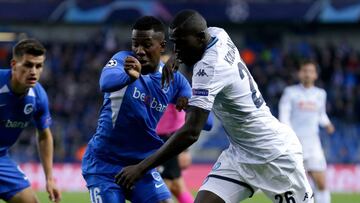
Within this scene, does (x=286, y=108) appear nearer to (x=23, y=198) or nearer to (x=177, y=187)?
(x=177, y=187)

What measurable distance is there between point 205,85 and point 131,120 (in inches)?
43.4

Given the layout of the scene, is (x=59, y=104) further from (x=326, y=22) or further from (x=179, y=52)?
(x=179, y=52)

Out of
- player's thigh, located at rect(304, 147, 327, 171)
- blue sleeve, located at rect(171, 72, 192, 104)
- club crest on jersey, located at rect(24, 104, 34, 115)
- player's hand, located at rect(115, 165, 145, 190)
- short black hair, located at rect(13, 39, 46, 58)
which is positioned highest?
short black hair, located at rect(13, 39, 46, 58)

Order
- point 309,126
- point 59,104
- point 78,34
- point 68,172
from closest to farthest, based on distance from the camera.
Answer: point 309,126 → point 68,172 → point 59,104 → point 78,34

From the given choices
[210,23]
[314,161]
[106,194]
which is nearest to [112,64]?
[106,194]

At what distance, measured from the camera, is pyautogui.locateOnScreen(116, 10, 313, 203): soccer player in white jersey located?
5.98m

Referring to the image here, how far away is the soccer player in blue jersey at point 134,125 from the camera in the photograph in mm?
6770

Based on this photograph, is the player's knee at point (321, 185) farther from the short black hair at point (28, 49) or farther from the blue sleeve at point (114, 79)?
the blue sleeve at point (114, 79)

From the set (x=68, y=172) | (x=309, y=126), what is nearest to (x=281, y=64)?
(x=68, y=172)

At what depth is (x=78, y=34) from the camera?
3114cm

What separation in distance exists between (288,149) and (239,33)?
24769 mm

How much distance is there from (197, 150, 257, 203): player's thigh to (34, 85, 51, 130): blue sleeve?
6.42 feet

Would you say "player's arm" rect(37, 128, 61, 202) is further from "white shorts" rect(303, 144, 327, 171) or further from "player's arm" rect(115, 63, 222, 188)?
"white shorts" rect(303, 144, 327, 171)

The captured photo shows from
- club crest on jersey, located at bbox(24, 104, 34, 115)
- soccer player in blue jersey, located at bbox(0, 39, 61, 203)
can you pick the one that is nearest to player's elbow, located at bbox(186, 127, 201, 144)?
soccer player in blue jersey, located at bbox(0, 39, 61, 203)
